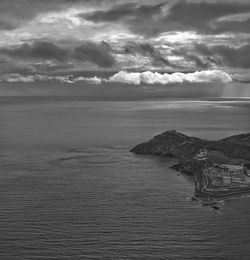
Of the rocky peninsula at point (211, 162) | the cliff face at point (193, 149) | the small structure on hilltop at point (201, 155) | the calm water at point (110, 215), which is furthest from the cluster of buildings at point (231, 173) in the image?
the calm water at point (110, 215)

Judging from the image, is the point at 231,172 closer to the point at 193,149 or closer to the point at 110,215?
the point at 193,149

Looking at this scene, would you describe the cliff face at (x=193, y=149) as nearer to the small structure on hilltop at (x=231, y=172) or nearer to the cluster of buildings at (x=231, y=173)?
the cluster of buildings at (x=231, y=173)

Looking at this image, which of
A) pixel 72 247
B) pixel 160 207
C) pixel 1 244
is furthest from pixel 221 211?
pixel 1 244

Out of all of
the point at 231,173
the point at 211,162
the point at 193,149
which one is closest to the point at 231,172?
the point at 231,173

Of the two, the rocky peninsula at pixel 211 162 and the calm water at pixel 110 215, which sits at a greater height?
the rocky peninsula at pixel 211 162

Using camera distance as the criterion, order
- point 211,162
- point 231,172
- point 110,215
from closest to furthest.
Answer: point 110,215, point 231,172, point 211,162

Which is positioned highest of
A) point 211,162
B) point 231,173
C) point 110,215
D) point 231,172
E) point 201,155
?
point 201,155

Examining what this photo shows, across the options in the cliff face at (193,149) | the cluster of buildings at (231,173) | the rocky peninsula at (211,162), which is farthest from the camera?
the cliff face at (193,149)

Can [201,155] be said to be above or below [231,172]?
above
